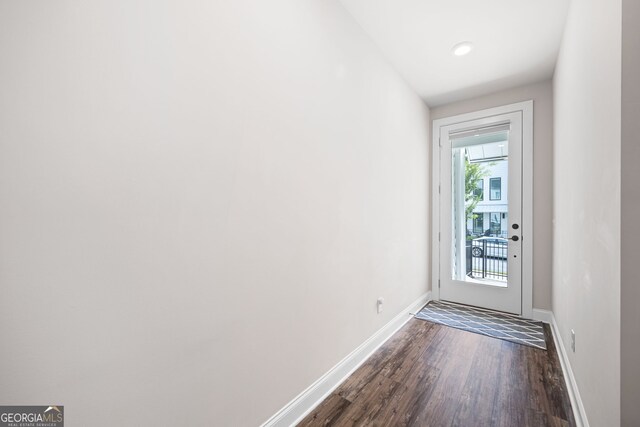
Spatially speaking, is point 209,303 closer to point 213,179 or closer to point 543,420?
point 213,179

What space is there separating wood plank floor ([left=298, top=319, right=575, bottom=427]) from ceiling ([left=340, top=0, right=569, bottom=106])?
2.72m

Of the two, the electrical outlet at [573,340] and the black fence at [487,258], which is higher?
the black fence at [487,258]

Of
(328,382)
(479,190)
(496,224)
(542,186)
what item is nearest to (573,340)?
(328,382)

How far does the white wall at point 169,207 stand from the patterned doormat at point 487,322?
1695 millimetres

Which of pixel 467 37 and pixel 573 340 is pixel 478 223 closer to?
pixel 573 340

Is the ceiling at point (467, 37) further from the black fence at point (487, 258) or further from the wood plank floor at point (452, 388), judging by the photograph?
the wood plank floor at point (452, 388)

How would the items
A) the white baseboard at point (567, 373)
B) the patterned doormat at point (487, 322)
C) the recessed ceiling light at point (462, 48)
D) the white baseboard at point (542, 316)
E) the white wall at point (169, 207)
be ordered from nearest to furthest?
1. the white wall at point (169, 207)
2. the white baseboard at point (567, 373)
3. the recessed ceiling light at point (462, 48)
4. the patterned doormat at point (487, 322)
5. the white baseboard at point (542, 316)

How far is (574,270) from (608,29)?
1.39m

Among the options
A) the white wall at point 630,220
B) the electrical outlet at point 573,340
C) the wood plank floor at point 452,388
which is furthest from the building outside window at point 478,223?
the white wall at point 630,220

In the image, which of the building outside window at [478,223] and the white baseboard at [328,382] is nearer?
the white baseboard at [328,382]

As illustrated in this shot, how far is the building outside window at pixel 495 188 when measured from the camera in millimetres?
3326

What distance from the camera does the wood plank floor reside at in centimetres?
163

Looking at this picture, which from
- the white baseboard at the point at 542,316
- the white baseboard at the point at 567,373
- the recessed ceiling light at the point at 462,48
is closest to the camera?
the white baseboard at the point at 567,373

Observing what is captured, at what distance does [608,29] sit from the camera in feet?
3.60
